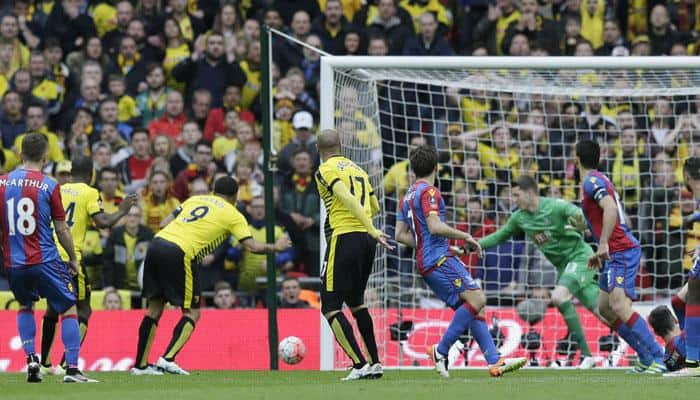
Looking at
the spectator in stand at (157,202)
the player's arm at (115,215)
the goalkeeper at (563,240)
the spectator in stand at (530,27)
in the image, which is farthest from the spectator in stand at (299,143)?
the player's arm at (115,215)

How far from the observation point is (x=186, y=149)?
18.2 metres

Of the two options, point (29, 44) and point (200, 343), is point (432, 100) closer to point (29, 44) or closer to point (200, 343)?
point (200, 343)

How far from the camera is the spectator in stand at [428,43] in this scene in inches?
751

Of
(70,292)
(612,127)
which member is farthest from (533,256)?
(70,292)

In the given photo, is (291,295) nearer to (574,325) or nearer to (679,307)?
(574,325)

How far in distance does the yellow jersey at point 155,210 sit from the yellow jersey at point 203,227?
15.1 ft

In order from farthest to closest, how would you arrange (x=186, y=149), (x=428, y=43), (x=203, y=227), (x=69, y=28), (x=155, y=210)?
(x=69, y=28)
(x=428, y=43)
(x=186, y=149)
(x=155, y=210)
(x=203, y=227)

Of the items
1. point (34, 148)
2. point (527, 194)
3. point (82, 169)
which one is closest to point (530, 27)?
point (527, 194)

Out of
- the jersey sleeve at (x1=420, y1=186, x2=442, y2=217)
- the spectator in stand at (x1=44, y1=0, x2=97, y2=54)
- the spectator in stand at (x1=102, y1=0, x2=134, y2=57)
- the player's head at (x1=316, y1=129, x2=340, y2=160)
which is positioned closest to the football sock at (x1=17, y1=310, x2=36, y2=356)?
the player's head at (x1=316, y1=129, x2=340, y2=160)

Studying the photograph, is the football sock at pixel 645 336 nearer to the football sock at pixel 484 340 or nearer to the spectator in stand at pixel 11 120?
the football sock at pixel 484 340

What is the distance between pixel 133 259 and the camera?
16656mm

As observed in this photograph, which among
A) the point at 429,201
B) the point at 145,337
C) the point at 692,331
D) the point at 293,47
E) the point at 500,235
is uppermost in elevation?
the point at 293,47

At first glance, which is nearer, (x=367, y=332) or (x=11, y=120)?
(x=367, y=332)

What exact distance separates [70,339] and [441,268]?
322cm
